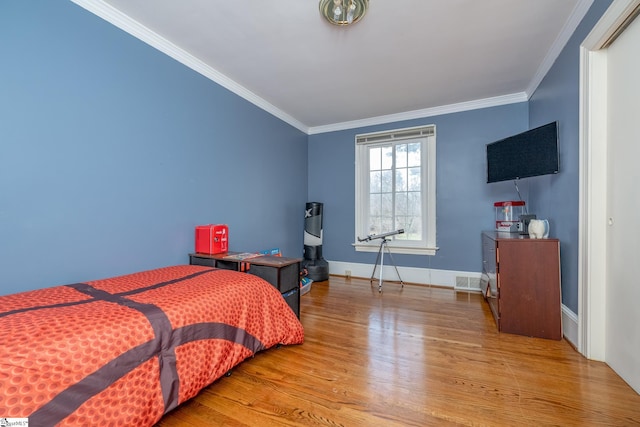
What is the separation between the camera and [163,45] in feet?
7.49

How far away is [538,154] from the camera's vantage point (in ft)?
7.80

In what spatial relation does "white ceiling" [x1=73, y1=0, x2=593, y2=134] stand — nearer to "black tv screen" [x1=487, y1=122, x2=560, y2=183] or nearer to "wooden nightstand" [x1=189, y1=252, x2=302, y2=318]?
"black tv screen" [x1=487, y1=122, x2=560, y2=183]

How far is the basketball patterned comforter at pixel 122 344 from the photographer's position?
90 centimetres

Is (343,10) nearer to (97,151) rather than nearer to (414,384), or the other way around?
(97,151)

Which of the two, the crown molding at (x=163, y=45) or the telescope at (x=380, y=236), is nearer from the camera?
the crown molding at (x=163, y=45)

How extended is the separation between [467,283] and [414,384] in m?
2.46

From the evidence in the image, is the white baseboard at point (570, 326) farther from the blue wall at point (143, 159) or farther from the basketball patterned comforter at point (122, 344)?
the basketball patterned comforter at point (122, 344)

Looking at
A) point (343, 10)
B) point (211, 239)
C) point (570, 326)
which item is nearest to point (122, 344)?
point (211, 239)

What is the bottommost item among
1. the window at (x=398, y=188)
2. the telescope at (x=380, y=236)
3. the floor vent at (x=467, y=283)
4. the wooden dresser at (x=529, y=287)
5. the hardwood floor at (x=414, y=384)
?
the hardwood floor at (x=414, y=384)

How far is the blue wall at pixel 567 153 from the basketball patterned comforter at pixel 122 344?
8.10 feet

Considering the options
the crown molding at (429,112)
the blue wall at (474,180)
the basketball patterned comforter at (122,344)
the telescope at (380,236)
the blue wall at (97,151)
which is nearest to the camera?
the basketball patterned comforter at (122,344)

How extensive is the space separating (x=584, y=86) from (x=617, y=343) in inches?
69.9

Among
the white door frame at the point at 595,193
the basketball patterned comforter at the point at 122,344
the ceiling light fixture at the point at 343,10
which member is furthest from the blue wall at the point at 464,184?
the basketball patterned comforter at the point at 122,344

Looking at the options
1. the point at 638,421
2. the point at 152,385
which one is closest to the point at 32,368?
the point at 152,385
